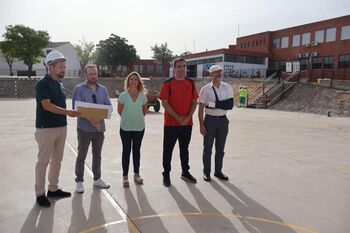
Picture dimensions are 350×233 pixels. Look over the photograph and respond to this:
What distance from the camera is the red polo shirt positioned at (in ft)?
18.5

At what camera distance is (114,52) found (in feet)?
195

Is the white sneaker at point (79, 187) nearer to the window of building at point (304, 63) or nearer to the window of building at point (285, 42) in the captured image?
the window of building at point (304, 63)

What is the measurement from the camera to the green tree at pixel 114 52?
59.3 meters

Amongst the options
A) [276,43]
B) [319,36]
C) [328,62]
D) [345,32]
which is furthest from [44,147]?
[276,43]

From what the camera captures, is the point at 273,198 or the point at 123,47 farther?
the point at 123,47

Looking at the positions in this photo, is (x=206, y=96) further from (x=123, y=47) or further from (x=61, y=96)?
(x=123, y=47)

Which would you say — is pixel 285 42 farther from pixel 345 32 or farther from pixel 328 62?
pixel 345 32

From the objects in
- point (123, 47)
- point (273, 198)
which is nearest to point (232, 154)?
point (273, 198)

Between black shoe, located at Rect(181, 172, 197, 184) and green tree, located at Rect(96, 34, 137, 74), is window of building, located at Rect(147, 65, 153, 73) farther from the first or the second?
black shoe, located at Rect(181, 172, 197, 184)

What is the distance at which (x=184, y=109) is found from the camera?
5.71 metres

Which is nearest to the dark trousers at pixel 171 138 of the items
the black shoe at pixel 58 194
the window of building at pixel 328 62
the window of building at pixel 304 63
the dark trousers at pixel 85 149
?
the dark trousers at pixel 85 149

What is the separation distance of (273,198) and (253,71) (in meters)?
46.0

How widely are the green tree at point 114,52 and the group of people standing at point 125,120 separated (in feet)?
181

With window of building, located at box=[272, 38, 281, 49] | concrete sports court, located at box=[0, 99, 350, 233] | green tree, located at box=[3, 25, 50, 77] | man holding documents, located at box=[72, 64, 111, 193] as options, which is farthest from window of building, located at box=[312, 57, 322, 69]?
man holding documents, located at box=[72, 64, 111, 193]
